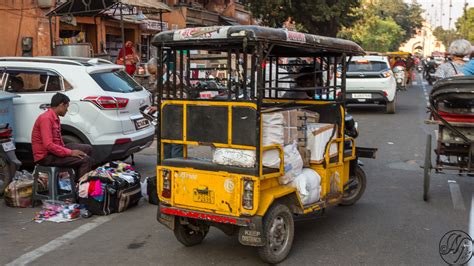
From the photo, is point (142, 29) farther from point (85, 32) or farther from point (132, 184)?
point (132, 184)

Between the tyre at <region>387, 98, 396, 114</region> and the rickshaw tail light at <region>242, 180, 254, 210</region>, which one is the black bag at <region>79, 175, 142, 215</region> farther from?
the tyre at <region>387, 98, 396, 114</region>

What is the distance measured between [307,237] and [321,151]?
0.89 m

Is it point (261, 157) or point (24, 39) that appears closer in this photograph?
point (261, 157)

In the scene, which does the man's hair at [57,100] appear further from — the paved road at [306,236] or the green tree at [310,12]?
the green tree at [310,12]

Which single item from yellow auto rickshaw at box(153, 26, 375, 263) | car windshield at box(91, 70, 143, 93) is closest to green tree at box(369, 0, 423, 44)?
car windshield at box(91, 70, 143, 93)

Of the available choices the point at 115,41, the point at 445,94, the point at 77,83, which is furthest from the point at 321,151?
the point at 115,41

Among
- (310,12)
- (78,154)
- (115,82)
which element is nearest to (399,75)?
(310,12)

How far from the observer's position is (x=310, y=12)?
24.9 meters

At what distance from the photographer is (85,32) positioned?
1914 centimetres

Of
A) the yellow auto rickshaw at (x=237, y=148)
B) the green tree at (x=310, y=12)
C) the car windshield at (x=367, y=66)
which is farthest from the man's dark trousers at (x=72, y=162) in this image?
the green tree at (x=310, y=12)

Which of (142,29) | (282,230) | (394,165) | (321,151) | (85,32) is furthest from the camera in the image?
(142,29)

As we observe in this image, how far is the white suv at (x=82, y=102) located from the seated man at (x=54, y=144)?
907 mm

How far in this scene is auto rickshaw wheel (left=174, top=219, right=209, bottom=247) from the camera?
16.3 ft

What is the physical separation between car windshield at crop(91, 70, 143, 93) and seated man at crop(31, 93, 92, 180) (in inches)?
Answer: 48.0
